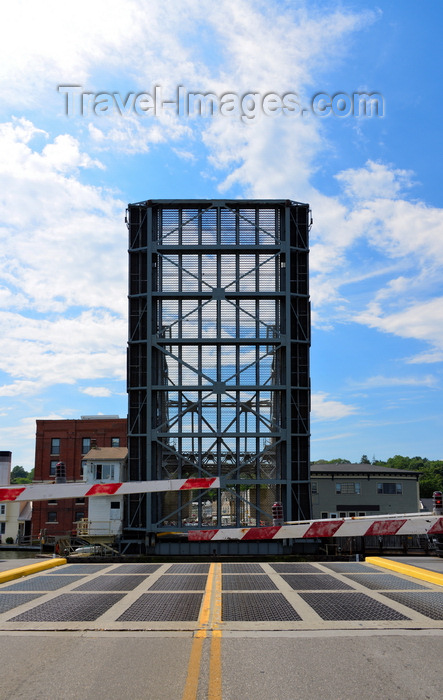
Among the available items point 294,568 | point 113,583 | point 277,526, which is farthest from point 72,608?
point 277,526

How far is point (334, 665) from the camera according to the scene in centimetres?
539

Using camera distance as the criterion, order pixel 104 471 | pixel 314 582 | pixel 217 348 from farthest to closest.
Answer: pixel 104 471 < pixel 217 348 < pixel 314 582

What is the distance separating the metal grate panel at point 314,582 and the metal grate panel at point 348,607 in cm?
56

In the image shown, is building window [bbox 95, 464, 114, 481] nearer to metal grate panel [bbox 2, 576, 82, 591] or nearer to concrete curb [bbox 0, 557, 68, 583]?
concrete curb [bbox 0, 557, 68, 583]

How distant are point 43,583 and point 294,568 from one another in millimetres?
4797

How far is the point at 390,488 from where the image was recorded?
5700 cm

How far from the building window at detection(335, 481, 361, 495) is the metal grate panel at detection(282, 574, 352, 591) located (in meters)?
48.0

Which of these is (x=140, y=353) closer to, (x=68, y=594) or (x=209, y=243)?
(x=209, y=243)

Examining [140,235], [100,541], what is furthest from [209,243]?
[100,541]

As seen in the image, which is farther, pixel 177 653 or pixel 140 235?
pixel 140 235

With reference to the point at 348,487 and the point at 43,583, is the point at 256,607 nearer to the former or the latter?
the point at 43,583

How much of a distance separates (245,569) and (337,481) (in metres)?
47.2

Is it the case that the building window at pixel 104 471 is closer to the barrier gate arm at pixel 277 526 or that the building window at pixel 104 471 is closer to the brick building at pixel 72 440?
the brick building at pixel 72 440

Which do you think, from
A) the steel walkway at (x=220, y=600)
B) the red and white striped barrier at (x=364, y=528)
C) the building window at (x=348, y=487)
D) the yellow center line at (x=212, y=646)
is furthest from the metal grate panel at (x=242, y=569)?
the building window at (x=348, y=487)
